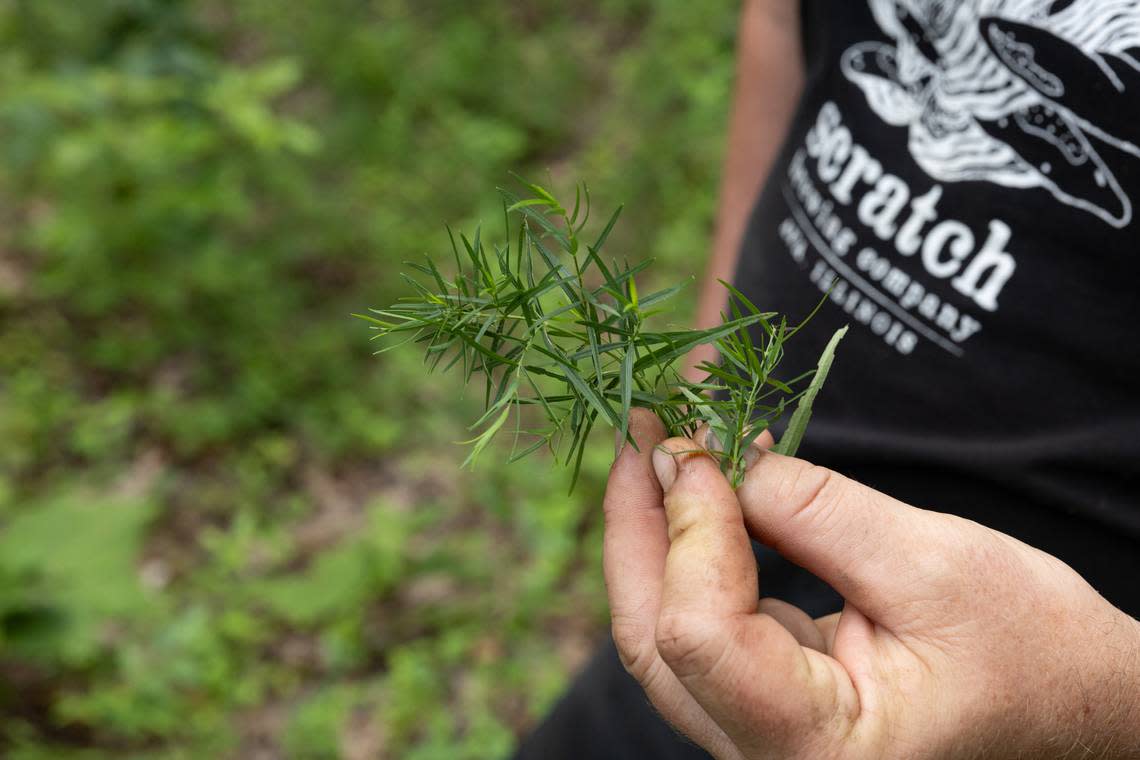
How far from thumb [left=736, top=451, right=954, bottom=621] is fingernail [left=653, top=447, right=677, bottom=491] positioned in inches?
3.6

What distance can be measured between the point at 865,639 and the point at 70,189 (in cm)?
347

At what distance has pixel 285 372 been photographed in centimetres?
325

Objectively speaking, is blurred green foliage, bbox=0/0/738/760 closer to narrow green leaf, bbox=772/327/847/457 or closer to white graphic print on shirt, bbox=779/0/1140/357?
white graphic print on shirt, bbox=779/0/1140/357

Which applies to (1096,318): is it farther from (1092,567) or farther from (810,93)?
(810,93)

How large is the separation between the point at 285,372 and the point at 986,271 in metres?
2.70

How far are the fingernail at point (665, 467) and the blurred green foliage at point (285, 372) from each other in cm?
184

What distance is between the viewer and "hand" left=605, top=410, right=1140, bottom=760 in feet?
2.56

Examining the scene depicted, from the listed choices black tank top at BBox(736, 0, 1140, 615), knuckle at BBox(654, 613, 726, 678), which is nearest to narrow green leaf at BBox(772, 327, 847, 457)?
black tank top at BBox(736, 0, 1140, 615)

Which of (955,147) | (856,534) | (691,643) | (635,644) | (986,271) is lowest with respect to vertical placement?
(635,644)

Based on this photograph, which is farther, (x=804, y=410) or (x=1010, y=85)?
(x=1010, y=85)

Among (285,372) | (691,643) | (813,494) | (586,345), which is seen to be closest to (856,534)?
(813,494)

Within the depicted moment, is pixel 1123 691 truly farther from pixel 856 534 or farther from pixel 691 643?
pixel 691 643

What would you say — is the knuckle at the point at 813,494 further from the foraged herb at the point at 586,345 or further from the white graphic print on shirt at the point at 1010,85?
the white graphic print on shirt at the point at 1010,85

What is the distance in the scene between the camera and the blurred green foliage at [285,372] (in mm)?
2598
